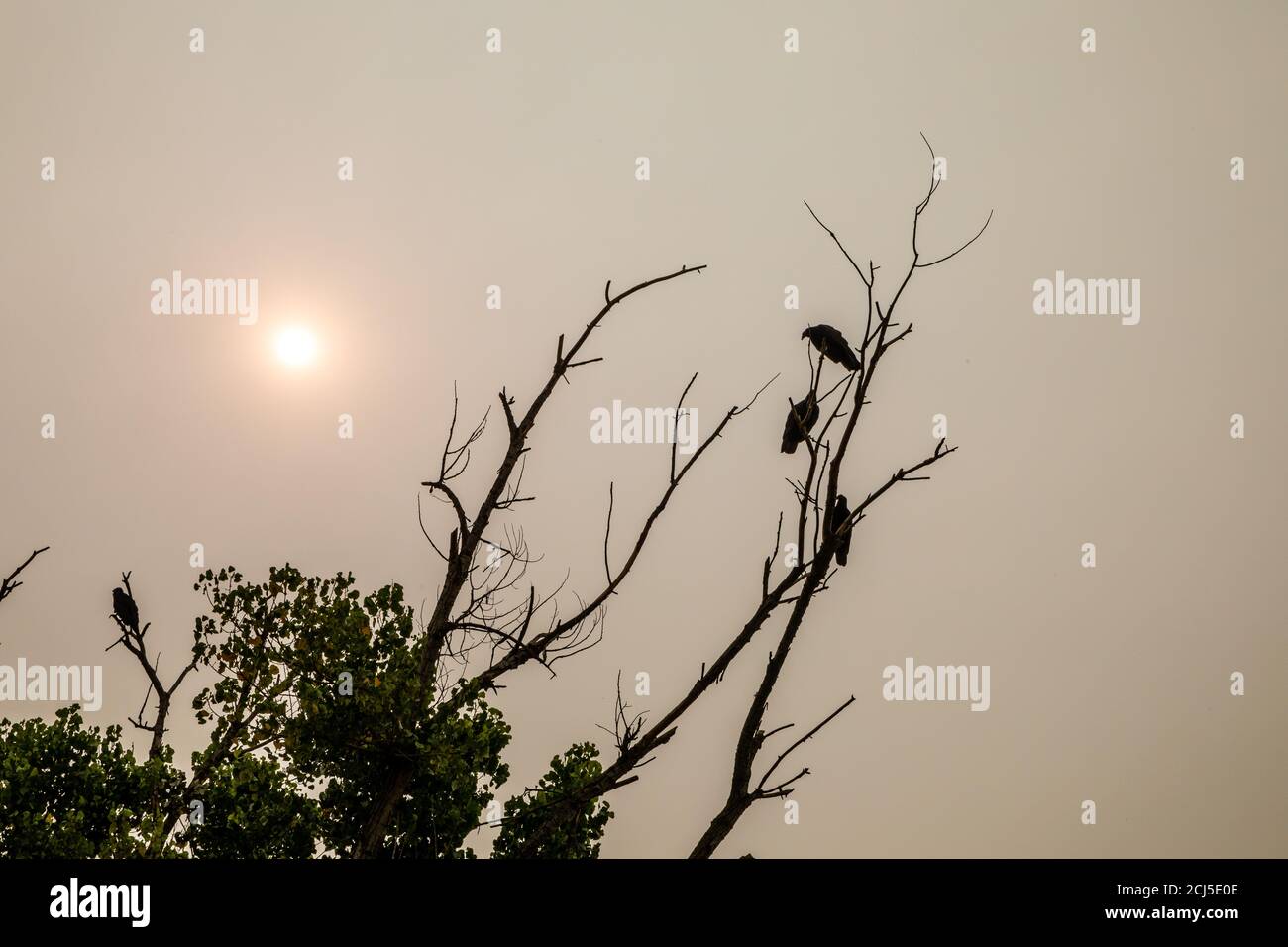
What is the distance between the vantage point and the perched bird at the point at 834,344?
4438mm

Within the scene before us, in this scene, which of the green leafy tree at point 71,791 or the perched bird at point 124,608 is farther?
the perched bird at point 124,608

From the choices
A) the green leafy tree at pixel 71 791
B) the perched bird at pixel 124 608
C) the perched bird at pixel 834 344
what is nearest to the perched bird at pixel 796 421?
the perched bird at pixel 834 344

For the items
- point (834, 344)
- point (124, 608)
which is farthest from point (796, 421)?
point (124, 608)

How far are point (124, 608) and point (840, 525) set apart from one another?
1083 centimetres

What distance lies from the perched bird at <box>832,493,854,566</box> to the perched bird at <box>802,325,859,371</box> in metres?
0.76

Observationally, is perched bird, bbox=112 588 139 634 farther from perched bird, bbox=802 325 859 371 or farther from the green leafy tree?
perched bird, bbox=802 325 859 371

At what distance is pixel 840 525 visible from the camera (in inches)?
157

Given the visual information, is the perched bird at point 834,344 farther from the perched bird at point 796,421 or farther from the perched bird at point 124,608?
the perched bird at point 124,608

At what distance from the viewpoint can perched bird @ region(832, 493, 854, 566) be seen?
3.98 metres

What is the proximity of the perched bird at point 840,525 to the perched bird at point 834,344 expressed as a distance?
0.76m
